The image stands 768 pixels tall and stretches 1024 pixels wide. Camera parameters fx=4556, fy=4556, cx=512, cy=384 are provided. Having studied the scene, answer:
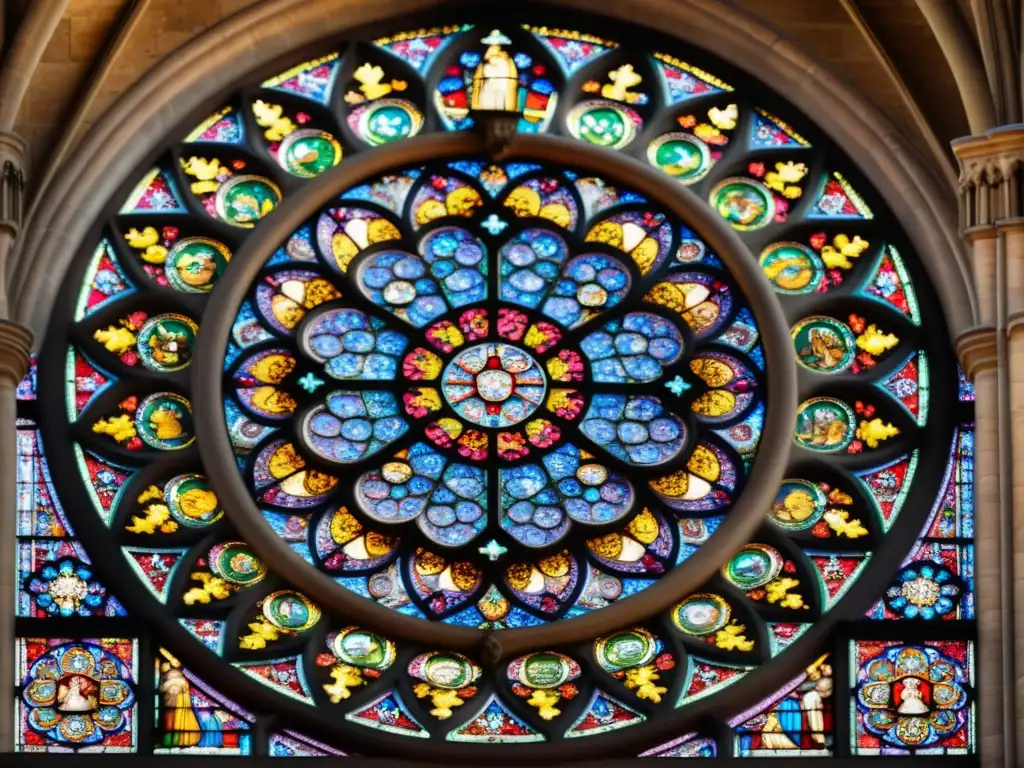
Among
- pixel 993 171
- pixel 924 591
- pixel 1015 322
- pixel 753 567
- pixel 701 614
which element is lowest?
pixel 701 614

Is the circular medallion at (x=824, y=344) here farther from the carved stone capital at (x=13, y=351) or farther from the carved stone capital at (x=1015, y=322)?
the carved stone capital at (x=13, y=351)

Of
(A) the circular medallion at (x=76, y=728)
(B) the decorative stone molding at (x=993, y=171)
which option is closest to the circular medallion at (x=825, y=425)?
(B) the decorative stone molding at (x=993, y=171)

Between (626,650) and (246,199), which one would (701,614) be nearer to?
(626,650)

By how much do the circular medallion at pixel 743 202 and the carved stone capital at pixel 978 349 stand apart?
1758 mm

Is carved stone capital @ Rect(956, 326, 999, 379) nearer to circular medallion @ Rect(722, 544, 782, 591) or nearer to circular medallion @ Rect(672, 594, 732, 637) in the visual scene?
circular medallion @ Rect(722, 544, 782, 591)

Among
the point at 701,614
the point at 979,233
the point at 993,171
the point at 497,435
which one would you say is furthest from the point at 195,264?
the point at 993,171

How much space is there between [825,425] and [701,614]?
1452 millimetres

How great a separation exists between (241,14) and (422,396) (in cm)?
261

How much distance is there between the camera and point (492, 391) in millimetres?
26500

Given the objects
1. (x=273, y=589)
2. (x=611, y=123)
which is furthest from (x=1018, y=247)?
(x=273, y=589)

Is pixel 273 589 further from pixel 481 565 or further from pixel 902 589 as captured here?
pixel 902 589

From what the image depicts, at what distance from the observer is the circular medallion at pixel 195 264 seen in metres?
26.7

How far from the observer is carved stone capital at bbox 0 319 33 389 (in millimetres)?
25484

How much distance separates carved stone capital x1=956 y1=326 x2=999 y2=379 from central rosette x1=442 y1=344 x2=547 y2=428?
2465 millimetres
